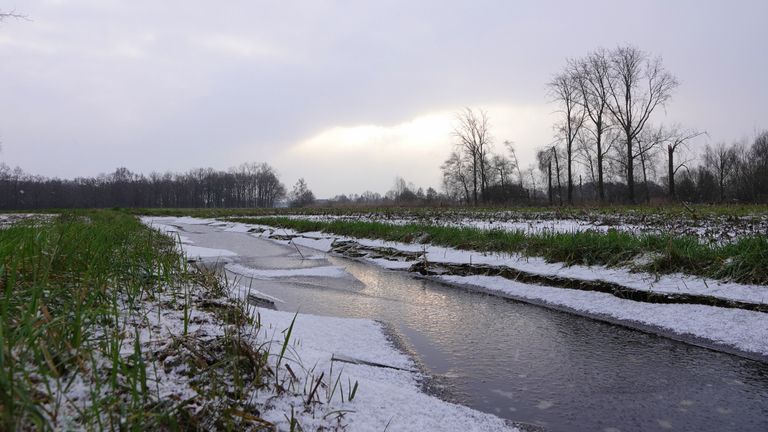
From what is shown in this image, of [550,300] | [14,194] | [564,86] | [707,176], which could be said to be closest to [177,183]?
[14,194]

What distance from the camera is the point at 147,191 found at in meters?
120

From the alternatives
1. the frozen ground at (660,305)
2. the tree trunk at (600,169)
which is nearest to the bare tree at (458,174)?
the tree trunk at (600,169)

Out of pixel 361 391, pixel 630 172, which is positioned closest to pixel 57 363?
pixel 361 391

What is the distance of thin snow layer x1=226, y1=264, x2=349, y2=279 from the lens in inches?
329

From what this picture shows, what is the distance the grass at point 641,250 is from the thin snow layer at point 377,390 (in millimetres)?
4432

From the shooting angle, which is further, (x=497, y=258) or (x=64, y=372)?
(x=497, y=258)

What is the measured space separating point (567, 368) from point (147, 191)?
13674cm

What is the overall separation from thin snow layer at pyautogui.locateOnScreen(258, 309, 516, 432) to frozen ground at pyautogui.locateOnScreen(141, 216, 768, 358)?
115 inches

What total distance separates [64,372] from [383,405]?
1.64 meters

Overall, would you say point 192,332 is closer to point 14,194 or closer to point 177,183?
point 14,194

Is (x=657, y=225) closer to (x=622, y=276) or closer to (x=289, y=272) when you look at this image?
(x=622, y=276)

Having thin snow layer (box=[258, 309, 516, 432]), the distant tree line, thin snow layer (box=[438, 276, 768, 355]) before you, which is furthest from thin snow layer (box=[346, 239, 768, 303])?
the distant tree line

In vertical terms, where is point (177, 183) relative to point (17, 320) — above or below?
above

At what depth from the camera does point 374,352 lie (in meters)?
3.82
